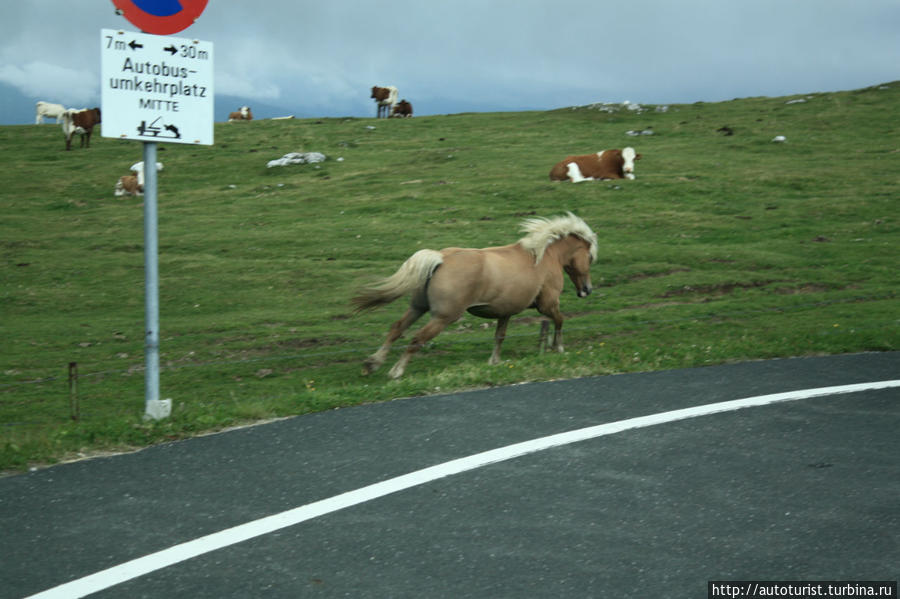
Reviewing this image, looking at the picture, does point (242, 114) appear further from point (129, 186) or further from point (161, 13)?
point (161, 13)

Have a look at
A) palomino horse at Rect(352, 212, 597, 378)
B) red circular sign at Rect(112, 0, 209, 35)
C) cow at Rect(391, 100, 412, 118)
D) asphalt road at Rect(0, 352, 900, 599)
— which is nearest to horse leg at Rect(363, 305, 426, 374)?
palomino horse at Rect(352, 212, 597, 378)

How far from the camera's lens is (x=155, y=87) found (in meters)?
6.96

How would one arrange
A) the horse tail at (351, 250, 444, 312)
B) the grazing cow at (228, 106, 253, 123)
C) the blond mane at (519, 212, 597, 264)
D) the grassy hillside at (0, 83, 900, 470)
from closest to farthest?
1. the grassy hillside at (0, 83, 900, 470)
2. the horse tail at (351, 250, 444, 312)
3. the blond mane at (519, 212, 597, 264)
4. the grazing cow at (228, 106, 253, 123)

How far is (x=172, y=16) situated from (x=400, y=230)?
20421 mm

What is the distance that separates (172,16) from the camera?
696 cm

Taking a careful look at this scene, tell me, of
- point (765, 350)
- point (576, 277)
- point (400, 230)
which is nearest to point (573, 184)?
point (400, 230)

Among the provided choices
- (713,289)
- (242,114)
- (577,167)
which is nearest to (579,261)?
(713,289)

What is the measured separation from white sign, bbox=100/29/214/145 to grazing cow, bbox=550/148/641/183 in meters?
27.7

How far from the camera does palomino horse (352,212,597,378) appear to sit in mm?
12641

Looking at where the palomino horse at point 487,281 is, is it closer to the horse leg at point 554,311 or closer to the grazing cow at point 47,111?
the horse leg at point 554,311

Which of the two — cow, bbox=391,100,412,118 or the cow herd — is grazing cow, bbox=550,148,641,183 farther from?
cow, bbox=391,100,412,118

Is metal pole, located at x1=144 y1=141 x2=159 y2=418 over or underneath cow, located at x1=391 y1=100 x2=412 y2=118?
underneath

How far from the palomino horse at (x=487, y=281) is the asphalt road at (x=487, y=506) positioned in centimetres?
549

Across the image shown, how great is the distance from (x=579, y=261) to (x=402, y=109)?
55.1 metres
